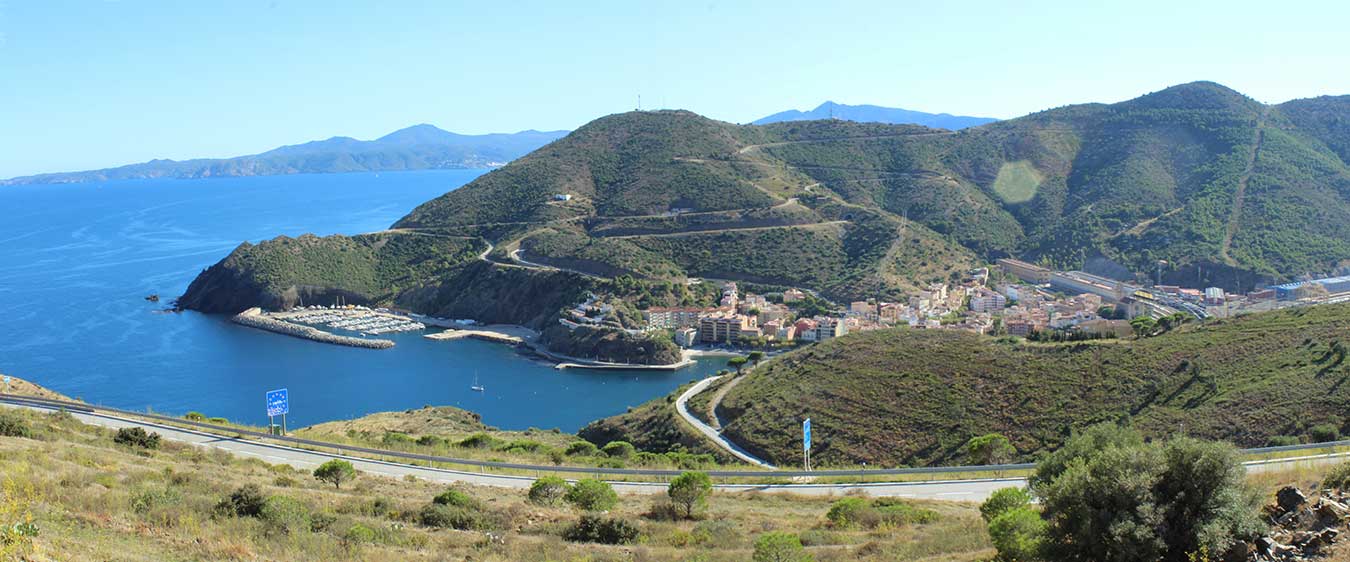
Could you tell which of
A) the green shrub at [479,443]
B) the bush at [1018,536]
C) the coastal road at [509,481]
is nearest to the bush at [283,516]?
the coastal road at [509,481]

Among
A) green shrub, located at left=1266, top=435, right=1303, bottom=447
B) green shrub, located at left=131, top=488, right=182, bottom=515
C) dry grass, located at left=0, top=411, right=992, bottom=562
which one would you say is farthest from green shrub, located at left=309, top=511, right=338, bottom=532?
green shrub, located at left=1266, top=435, right=1303, bottom=447

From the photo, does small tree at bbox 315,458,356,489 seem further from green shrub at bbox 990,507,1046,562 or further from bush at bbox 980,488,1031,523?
green shrub at bbox 990,507,1046,562

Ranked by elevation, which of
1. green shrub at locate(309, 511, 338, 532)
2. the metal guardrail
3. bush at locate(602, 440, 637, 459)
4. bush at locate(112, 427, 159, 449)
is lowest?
bush at locate(602, 440, 637, 459)

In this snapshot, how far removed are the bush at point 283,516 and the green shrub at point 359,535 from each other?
0.46m

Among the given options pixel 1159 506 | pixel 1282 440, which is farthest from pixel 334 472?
pixel 1282 440

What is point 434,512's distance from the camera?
11.0 metres

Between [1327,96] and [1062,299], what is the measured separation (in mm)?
52091

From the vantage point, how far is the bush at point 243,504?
9852 millimetres

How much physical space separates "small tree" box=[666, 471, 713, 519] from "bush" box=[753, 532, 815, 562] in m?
3.07

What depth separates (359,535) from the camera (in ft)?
31.0

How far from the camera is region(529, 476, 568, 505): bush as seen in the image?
12868 millimetres

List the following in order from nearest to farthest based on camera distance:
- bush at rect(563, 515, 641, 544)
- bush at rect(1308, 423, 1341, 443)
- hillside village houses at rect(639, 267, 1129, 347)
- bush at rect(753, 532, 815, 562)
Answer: bush at rect(753, 532, 815, 562) → bush at rect(563, 515, 641, 544) → bush at rect(1308, 423, 1341, 443) → hillside village houses at rect(639, 267, 1129, 347)

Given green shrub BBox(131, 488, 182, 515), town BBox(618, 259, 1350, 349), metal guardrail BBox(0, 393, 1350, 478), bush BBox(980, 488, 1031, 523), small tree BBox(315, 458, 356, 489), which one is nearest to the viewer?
green shrub BBox(131, 488, 182, 515)

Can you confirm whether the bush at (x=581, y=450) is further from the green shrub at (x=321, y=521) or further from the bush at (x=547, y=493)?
the green shrub at (x=321, y=521)
